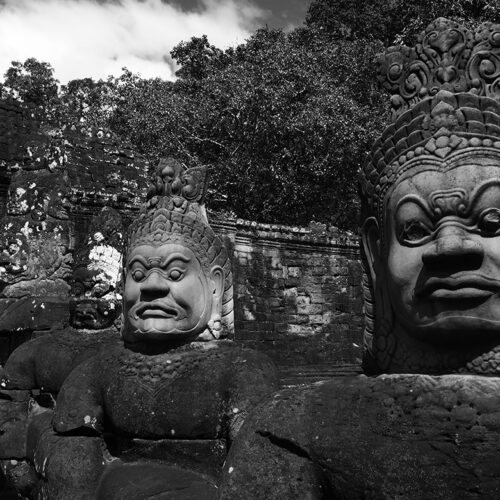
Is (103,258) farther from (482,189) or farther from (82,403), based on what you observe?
(482,189)

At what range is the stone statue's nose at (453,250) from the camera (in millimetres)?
1792

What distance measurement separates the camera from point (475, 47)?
208cm

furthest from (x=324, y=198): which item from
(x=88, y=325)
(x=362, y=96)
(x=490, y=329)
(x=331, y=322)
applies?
(x=490, y=329)

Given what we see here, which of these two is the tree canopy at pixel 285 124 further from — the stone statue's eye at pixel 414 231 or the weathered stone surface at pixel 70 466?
the stone statue's eye at pixel 414 231

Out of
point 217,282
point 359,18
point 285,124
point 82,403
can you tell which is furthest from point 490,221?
point 359,18

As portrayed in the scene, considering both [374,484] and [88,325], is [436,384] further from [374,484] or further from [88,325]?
[88,325]

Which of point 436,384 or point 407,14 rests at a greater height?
point 407,14

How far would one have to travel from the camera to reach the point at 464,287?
1.81 meters

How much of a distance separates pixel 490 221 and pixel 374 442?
0.68m

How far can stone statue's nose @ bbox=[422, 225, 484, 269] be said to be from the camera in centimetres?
179

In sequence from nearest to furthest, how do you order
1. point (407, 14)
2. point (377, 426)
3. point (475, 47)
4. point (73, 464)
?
1. point (377, 426)
2. point (475, 47)
3. point (73, 464)
4. point (407, 14)

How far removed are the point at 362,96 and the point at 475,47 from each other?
1635 cm

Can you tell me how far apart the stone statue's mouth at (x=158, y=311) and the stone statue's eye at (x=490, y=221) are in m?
1.80

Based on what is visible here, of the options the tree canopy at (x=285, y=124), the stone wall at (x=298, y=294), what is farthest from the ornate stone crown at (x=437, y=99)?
the tree canopy at (x=285, y=124)
